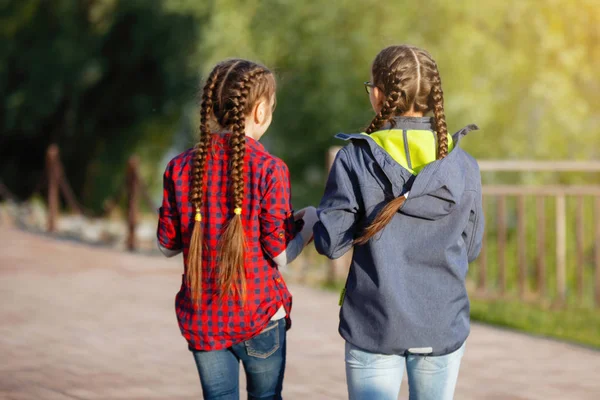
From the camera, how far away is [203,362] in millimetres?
2598

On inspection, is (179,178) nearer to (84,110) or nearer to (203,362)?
(203,362)

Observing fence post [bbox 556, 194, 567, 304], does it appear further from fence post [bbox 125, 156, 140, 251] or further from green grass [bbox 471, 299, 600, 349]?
fence post [bbox 125, 156, 140, 251]

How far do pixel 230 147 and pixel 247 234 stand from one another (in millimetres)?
248

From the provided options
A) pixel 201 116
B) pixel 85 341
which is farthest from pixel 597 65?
pixel 201 116

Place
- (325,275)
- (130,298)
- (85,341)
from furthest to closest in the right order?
(325,275) → (130,298) → (85,341)

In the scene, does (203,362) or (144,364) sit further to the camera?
(144,364)

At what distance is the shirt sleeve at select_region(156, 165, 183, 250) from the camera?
2.65 meters

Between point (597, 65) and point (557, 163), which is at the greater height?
point (597, 65)

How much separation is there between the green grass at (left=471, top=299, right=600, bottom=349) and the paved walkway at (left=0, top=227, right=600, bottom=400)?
460 millimetres

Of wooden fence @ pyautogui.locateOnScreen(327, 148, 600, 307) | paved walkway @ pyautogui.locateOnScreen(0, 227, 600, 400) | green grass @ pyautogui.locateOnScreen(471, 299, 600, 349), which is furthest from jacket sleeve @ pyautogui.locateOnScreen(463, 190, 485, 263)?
wooden fence @ pyautogui.locateOnScreen(327, 148, 600, 307)

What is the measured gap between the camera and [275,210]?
2518mm

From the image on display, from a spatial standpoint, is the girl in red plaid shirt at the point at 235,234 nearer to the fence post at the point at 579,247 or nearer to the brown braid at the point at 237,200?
the brown braid at the point at 237,200

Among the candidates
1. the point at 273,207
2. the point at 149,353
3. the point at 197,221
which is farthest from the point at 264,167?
the point at 149,353

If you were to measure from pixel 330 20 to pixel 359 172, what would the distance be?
1303 centimetres
